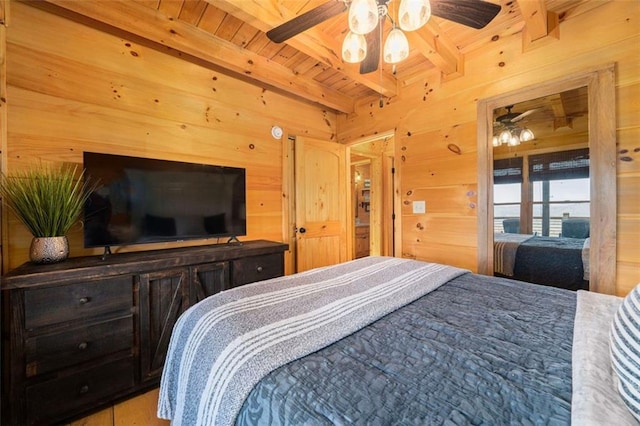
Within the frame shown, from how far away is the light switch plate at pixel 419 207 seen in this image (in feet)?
9.20

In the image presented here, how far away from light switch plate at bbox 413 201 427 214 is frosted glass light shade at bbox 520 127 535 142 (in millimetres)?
979

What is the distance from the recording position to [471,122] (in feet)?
8.07

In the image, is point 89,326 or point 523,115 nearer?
point 89,326

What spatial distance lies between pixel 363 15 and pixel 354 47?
0.37 metres

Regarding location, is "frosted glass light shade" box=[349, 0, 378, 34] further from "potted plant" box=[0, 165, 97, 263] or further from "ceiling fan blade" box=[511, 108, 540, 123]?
"potted plant" box=[0, 165, 97, 263]

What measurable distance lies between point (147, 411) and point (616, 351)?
7.39 ft

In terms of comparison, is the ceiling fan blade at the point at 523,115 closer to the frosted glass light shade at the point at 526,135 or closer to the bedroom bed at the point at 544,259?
the frosted glass light shade at the point at 526,135

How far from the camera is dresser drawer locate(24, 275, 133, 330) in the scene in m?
1.41

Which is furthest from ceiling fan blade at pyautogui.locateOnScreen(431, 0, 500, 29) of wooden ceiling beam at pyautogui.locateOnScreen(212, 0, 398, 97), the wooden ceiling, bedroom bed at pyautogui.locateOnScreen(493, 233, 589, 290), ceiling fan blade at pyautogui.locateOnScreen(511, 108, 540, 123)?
bedroom bed at pyautogui.locateOnScreen(493, 233, 589, 290)

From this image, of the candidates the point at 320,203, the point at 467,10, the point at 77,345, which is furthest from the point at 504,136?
the point at 77,345

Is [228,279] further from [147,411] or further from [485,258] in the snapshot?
[485,258]

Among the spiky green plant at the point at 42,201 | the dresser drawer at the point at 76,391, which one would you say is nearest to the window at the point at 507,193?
the dresser drawer at the point at 76,391

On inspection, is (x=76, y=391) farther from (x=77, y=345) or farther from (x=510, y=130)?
(x=510, y=130)

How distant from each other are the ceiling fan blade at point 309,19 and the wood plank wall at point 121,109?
1.35 metres
